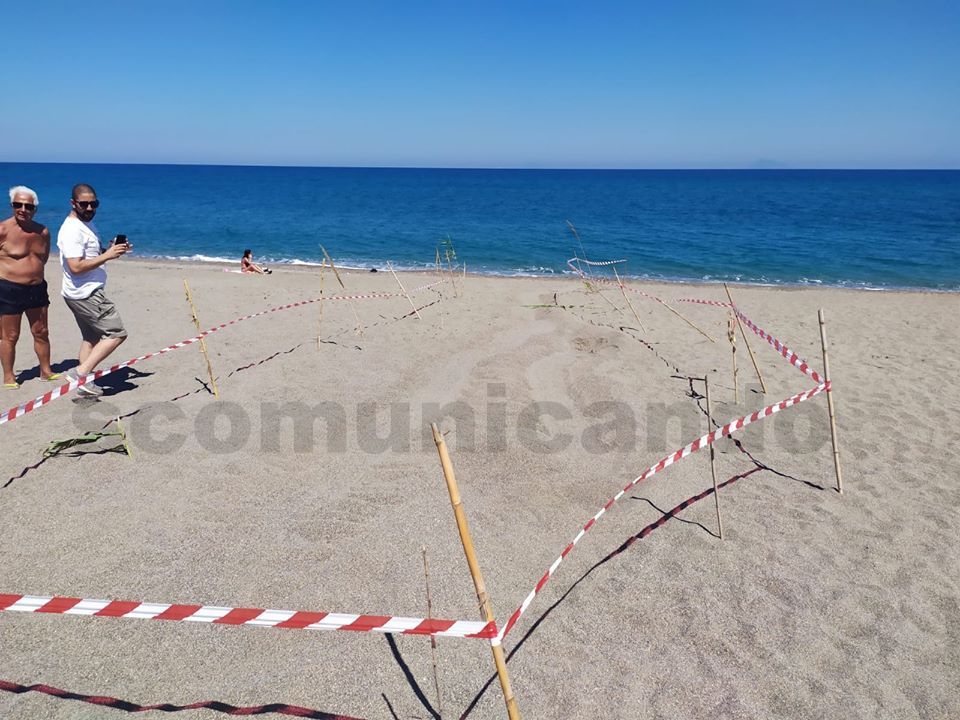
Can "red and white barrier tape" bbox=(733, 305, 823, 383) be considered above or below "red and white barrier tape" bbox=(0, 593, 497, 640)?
above

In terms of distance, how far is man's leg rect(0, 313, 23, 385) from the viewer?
6.91 metres

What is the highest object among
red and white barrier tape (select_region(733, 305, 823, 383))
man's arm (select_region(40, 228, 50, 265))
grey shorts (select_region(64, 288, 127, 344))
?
man's arm (select_region(40, 228, 50, 265))

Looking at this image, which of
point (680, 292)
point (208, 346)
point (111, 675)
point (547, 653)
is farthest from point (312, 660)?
point (680, 292)

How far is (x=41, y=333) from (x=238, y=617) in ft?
20.9

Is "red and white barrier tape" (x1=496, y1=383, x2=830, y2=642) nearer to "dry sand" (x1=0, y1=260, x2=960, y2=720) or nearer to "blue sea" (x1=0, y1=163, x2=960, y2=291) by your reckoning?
"dry sand" (x1=0, y1=260, x2=960, y2=720)

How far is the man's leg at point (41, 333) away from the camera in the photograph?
714cm

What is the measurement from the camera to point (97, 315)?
6.66m

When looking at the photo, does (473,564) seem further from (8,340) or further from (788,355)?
(8,340)

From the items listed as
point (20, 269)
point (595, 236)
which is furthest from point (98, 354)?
point (595, 236)

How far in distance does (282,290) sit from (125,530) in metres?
11.4

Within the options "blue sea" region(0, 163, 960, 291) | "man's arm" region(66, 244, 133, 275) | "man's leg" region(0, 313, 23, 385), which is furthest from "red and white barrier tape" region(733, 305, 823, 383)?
"blue sea" region(0, 163, 960, 291)

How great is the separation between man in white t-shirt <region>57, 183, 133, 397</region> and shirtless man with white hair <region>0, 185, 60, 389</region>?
50 cm

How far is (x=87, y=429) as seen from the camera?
21.2 feet

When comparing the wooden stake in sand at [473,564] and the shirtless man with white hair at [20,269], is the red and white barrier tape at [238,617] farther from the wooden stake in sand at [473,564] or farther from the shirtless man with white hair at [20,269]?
the shirtless man with white hair at [20,269]
